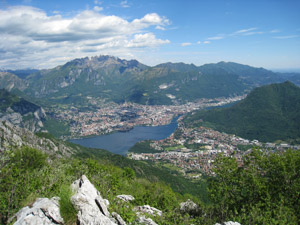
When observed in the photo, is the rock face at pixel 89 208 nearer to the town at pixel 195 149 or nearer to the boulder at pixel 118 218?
the boulder at pixel 118 218

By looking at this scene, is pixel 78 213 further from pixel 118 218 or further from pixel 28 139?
pixel 28 139

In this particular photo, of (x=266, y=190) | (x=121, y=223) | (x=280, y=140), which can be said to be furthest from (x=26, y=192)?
(x=280, y=140)

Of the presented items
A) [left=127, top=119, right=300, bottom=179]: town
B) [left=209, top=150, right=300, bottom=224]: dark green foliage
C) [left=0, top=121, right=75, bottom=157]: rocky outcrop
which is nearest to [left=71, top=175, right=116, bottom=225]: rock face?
[left=209, top=150, right=300, bottom=224]: dark green foliage

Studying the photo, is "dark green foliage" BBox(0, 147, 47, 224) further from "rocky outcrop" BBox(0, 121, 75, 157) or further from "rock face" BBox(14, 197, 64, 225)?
"rocky outcrop" BBox(0, 121, 75, 157)

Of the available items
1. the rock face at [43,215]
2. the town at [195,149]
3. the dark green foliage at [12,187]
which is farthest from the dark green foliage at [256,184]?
the town at [195,149]

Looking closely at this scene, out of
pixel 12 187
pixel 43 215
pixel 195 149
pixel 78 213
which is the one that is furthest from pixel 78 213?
pixel 195 149
